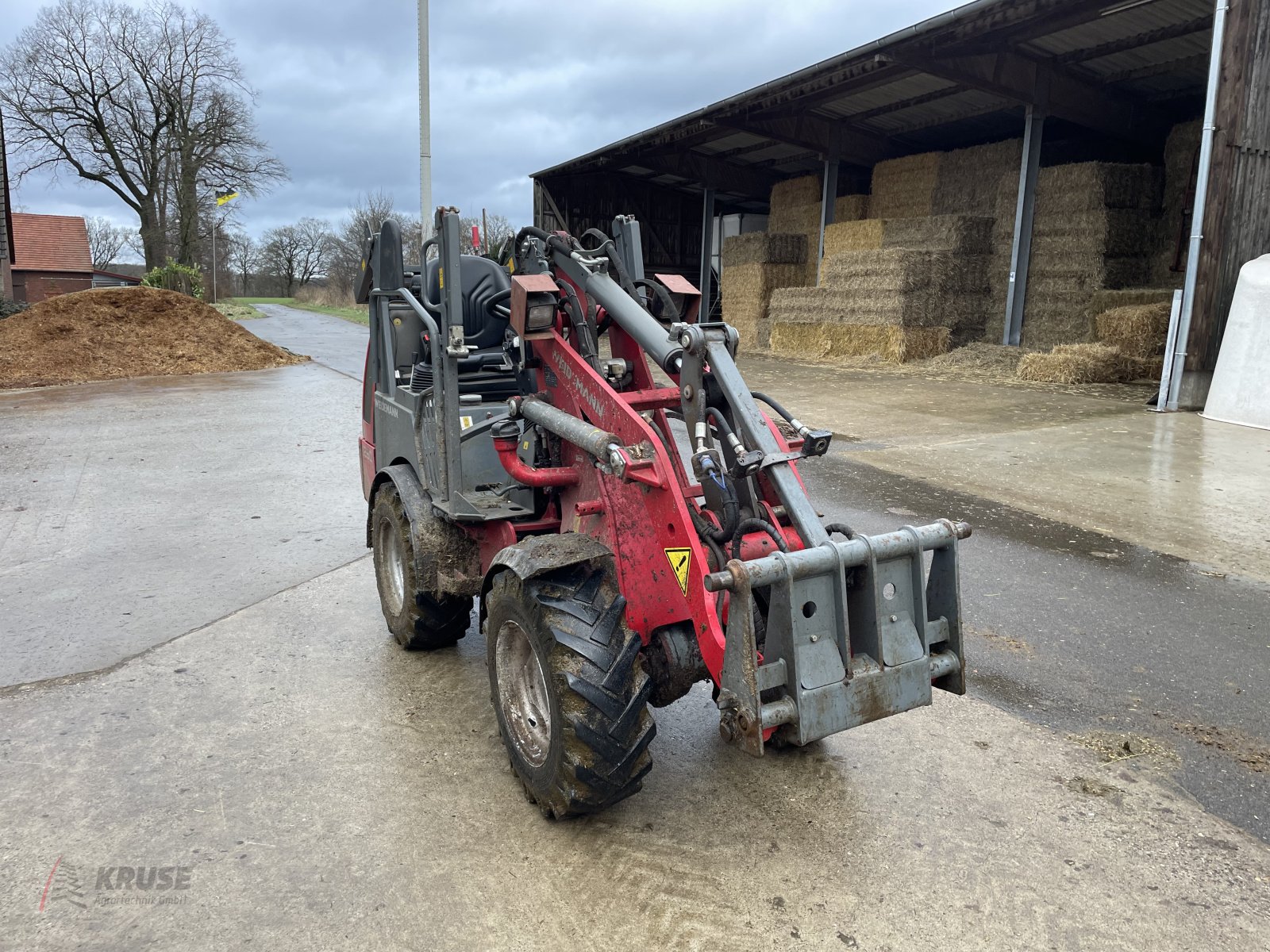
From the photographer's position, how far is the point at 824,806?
311 cm

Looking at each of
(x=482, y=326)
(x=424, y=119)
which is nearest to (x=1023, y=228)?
(x=424, y=119)

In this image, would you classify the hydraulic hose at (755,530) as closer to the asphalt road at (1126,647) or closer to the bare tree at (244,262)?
the asphalt road at (1126,647)

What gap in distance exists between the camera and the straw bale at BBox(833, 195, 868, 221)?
842 inches

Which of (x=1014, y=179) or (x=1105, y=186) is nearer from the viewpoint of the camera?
(x=1105, y=186)

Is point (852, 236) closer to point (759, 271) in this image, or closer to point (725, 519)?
point (759, 271)

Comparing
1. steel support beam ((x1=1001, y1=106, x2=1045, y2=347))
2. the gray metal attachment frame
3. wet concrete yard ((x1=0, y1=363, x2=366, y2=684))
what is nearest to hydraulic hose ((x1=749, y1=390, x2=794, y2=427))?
the gray metal attachment frame

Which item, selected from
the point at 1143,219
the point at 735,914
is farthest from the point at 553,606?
the point at 1143,219

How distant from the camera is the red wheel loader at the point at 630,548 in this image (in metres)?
2.48

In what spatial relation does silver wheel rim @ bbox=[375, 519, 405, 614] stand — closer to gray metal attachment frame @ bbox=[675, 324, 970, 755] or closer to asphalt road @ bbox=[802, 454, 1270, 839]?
gray metal attachment frame @ bbox=[675, 324, 970, 755]

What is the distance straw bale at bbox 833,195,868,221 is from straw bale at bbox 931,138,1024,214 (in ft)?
8.31

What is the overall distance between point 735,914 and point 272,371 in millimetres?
17239

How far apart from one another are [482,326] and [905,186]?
1752cm

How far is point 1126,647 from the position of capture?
4500 mm

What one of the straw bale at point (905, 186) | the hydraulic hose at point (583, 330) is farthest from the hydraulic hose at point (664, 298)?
the straw bale at point (905, 186)
